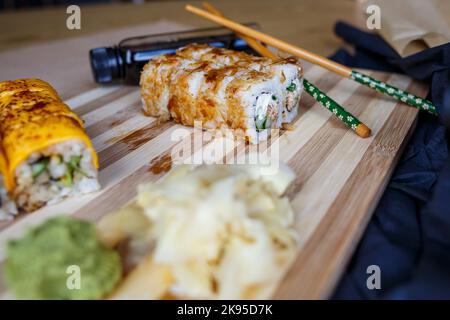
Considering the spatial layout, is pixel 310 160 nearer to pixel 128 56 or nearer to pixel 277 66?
pixel 277 66

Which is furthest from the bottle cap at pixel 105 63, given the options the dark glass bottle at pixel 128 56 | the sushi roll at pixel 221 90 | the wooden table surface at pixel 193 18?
the wooden table surface at pixel 193 18

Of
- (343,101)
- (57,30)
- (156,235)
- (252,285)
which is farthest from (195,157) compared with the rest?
(57,30)

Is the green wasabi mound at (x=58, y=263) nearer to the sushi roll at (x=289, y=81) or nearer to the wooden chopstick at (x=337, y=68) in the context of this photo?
the sushi roll at (x=289, y=81)

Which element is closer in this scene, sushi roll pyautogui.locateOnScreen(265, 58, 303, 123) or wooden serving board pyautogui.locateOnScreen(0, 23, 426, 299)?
wooden serving board pyautogui.locateOnScreen(0, 23, 426, 299)

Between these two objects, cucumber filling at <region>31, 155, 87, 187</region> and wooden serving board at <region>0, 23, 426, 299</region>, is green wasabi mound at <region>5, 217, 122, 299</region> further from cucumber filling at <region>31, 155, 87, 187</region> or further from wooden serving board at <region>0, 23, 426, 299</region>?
cucumber filling at <region>31, 155, 87, 187</region>

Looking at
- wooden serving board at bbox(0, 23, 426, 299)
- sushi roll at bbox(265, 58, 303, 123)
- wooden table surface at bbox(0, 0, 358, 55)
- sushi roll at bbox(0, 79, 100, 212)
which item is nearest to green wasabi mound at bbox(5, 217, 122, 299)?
wooden serving board at bbox(0, 23, 426, 299)

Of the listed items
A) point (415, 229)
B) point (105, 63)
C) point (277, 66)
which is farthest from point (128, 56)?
point (415, 229)
